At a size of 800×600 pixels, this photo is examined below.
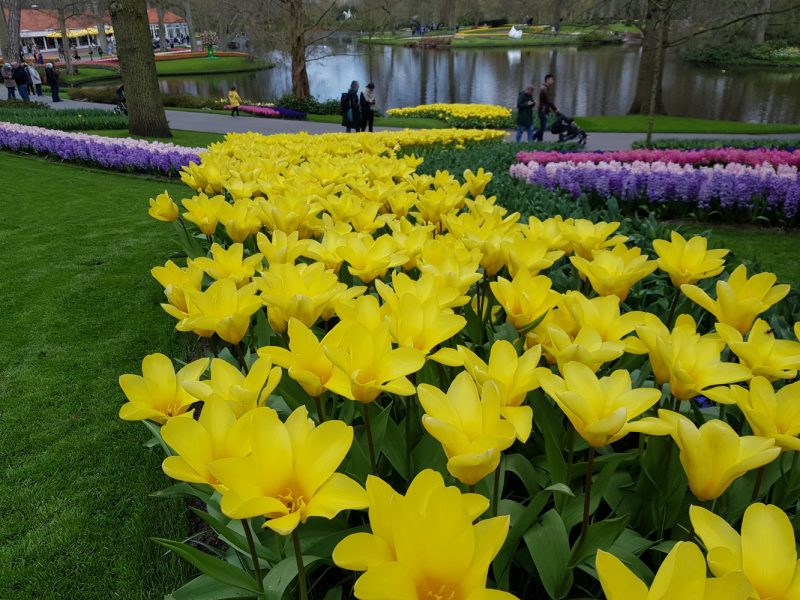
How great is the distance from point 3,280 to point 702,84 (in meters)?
36.2

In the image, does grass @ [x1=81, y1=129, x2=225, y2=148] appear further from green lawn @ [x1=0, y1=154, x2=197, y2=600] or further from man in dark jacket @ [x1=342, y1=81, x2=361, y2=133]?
green lawn @ [x1=0, y1=154, x2=197, y2=600]

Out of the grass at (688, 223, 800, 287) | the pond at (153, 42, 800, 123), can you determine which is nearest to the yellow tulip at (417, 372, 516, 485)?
the grass at (688, 223, 800, 287)

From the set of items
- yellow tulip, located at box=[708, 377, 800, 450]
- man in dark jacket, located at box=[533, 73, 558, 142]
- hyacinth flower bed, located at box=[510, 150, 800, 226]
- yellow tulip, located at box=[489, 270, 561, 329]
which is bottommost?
hyacinth flower bed, located at box=[510, 150, 800, 226]

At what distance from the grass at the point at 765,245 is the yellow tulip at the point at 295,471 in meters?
4.66

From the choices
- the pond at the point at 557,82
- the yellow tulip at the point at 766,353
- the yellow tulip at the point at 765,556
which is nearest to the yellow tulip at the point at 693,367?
the yellow tulip at the point at 766,353

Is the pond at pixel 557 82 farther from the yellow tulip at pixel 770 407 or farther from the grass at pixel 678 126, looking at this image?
the yellow tulip at pixel 770 407

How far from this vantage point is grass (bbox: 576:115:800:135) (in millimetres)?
15586

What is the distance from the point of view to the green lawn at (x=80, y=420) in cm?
179

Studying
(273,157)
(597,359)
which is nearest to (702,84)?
(273,157)

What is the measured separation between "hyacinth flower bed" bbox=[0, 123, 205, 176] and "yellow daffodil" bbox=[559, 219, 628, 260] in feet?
23.4

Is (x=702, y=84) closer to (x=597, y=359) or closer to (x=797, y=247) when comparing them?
(x=797, y=247)

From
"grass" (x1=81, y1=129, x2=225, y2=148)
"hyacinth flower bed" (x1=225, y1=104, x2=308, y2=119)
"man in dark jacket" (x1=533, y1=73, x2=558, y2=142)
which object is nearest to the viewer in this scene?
"grass" (x1=81, y1=129, x2=225, y2=148)

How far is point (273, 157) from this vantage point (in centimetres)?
384

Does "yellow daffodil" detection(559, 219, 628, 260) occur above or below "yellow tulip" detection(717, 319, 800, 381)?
above
